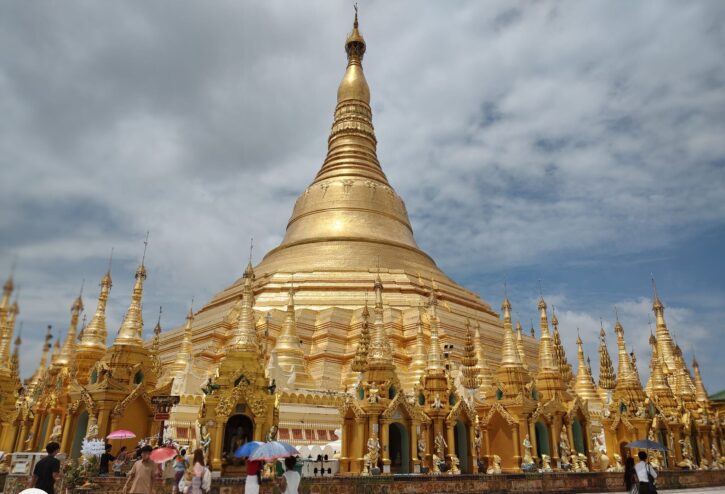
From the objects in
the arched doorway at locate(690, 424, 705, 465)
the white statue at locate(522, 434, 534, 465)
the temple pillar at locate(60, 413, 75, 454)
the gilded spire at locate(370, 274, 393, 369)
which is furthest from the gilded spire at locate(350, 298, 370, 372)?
the arched doorway at locate(690, 424, 705, 465)

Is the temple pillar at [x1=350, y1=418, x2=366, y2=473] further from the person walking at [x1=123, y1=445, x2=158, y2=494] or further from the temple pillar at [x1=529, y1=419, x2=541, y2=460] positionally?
the person walking at [x1=123, y1=445, x2=158, y2=494]

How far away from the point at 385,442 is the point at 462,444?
375 cm

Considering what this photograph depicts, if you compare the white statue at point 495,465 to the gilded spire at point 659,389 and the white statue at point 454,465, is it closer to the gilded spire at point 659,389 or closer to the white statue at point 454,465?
the white statue at point 454,465

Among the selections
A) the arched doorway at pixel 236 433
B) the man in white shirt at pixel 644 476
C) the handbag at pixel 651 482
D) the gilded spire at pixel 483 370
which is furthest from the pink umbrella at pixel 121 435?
the gilded spire at pixel 483 370

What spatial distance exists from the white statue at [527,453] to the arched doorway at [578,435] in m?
2.90

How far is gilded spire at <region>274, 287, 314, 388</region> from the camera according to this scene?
988 inches

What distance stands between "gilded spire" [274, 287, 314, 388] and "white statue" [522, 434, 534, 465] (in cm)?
948

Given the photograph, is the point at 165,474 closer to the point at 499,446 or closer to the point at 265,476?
the point at 265,476

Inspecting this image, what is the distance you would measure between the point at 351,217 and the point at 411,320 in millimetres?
10799

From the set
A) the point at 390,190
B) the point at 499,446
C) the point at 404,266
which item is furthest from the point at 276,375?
the point at 390,190

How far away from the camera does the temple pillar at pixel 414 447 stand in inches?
689

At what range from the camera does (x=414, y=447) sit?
698 inches

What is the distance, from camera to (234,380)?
51.3 ft

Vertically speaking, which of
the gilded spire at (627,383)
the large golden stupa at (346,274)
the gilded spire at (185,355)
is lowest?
the gilded spire at (627,383)
